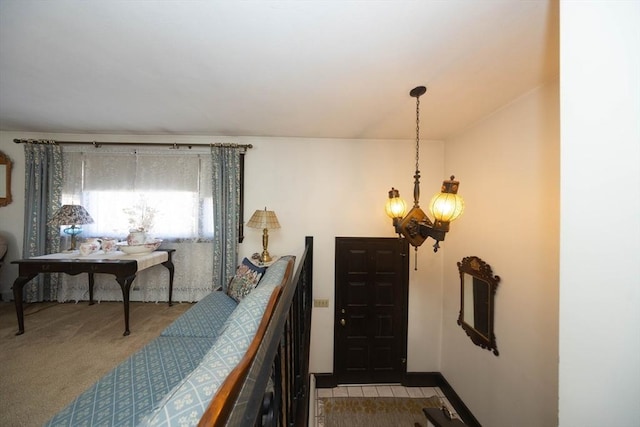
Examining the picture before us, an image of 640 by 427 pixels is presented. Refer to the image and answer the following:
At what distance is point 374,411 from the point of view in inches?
92.7

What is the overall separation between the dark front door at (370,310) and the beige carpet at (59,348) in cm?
209

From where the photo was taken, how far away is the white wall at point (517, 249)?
148 centimetres

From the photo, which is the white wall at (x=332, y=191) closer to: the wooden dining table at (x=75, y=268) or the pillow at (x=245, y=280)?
the pillow at (x=245, y=280)

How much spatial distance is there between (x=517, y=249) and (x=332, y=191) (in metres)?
1.91

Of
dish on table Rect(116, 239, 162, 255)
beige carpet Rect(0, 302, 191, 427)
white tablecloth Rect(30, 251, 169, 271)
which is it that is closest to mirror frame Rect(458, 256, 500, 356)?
beige carpet Rect(0, 302, 191, 427)

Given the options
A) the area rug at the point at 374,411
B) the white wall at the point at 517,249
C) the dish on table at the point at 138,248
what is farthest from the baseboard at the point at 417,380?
the dish on table at the point at 138,248

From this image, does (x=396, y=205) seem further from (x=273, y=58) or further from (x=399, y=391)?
(x=399, y=391)

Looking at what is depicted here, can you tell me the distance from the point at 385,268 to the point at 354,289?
50 cm

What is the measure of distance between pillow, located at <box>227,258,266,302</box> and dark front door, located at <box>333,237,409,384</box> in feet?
3.51

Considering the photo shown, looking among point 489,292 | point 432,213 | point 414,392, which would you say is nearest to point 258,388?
point 432,213

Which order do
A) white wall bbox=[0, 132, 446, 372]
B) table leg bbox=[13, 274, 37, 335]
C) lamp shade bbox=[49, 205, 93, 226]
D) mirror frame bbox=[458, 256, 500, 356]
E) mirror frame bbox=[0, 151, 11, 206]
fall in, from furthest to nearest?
white wall bbox=[0, 132, 446, 372]
mirror frame bbox=[0, 151, 11, 206]
lamp shade bbox=[49, 205, 93, 226]
table leg bbox=[13, 274, 37, 335]
mirror frame bbox=[458, 256, 500, 356]

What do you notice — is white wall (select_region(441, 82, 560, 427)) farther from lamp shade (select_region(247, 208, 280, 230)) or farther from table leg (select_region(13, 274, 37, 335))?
table leg (select_region(13, 274, 37, 335))

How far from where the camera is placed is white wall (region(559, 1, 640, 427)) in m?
0.50

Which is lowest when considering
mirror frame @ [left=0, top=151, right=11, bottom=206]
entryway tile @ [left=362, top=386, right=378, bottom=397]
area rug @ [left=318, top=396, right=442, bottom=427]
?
area rug @ [left=318, top=396, right=442, bottom=427]
